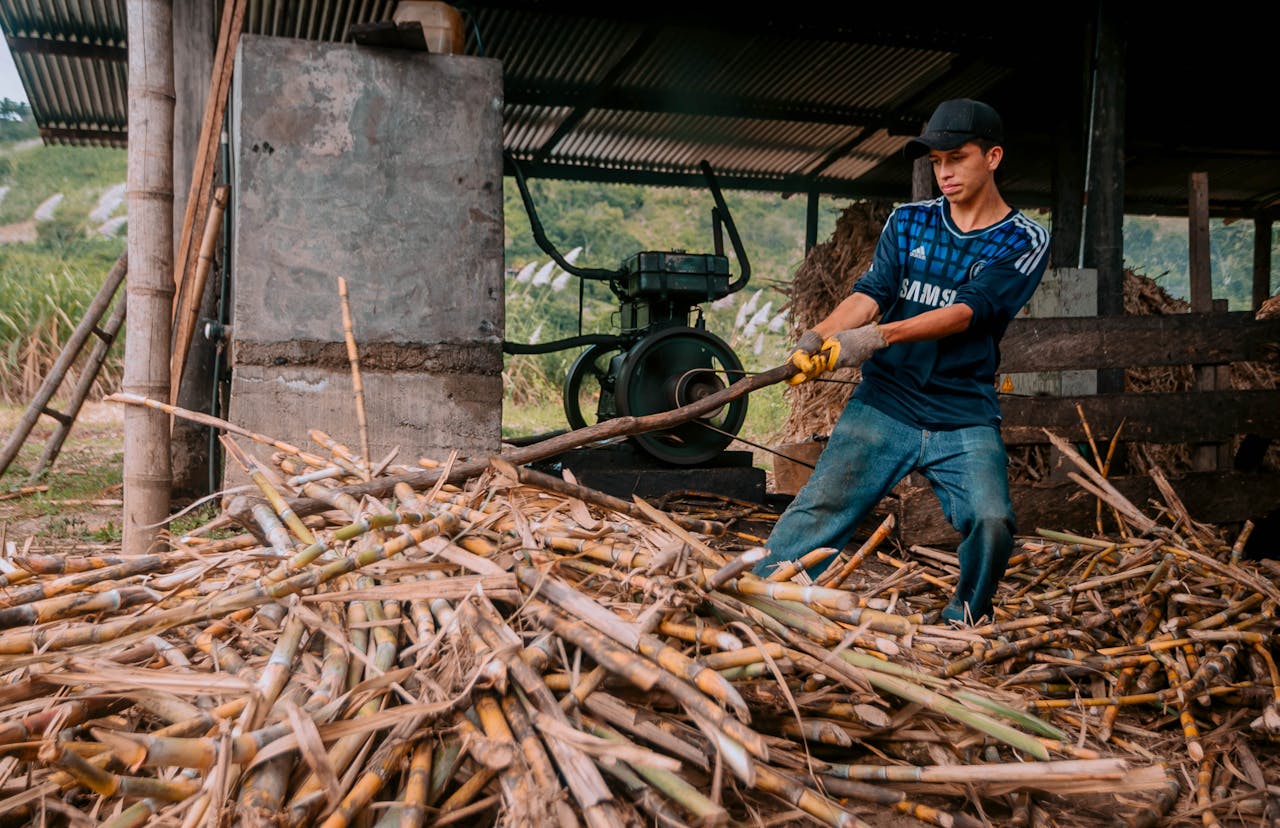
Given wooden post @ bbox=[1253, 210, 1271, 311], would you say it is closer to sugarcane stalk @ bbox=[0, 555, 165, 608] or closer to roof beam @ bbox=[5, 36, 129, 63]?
roof beam @ bbox=[5, 36, 129, 63]

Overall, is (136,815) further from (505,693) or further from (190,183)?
(190,183)

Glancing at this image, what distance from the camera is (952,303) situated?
3.11 meters

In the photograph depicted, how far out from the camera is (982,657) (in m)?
2.39

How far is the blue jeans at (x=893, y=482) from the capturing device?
10.1ft

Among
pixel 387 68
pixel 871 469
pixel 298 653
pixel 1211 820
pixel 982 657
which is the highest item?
pixel 387 68

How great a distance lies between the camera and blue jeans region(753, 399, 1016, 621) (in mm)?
3086

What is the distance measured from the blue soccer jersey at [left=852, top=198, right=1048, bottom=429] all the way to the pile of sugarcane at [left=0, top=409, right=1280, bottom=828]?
3.45 ft

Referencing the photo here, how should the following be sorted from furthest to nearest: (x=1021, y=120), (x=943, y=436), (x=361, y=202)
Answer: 1. (x=1021, y=120)
2. (x=361, y=202)
3. (x=943, y=436)

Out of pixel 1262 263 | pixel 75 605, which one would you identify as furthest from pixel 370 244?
pixel 1262 263

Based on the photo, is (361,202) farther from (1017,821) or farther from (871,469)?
(1017,821)

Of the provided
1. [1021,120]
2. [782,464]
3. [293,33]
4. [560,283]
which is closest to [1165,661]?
[782,464]

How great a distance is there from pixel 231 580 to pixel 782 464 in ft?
14.6

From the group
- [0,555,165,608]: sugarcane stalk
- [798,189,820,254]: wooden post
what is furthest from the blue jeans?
[798,189,820,254]: wooden post

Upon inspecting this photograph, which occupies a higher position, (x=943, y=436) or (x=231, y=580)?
(x=943, y=436)
